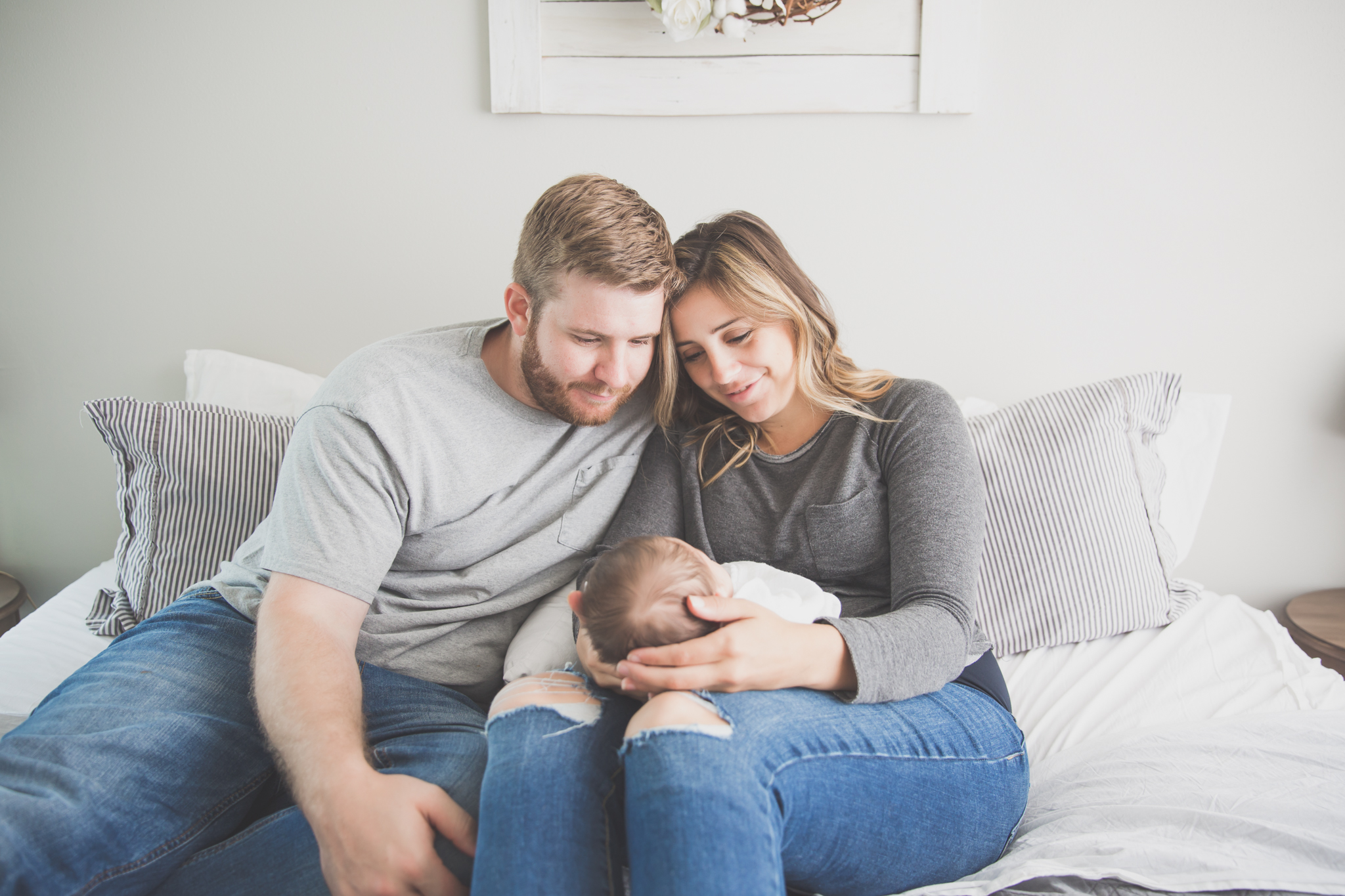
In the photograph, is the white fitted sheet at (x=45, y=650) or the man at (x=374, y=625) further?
the white fitted sheet at (x=45, y=650)

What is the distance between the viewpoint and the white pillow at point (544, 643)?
1167 mm

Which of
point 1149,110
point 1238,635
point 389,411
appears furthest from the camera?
point 1149,110

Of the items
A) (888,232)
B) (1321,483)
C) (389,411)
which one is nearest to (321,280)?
(389,411)

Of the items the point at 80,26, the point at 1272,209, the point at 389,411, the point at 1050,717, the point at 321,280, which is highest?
the point at 80,26

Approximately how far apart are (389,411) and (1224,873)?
1.29 meters

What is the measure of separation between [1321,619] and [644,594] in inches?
71.9

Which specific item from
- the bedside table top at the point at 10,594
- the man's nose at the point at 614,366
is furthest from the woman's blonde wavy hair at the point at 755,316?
the bedside table top at the point at 10,594

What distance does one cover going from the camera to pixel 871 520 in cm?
128

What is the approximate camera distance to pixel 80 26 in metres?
1.87

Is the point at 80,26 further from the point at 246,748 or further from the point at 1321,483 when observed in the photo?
the point at 1321,483

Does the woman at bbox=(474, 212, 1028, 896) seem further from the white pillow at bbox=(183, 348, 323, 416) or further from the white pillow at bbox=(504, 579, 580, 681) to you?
→ the white pillow at bbox=(183, 348, 323, 416)

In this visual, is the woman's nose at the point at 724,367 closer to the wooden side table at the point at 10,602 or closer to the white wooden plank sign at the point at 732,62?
the white wooden plank sign at the point at 732,62

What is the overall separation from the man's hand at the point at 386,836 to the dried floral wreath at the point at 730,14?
1.63 metres

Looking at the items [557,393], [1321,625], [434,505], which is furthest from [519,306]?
[1321,625]
